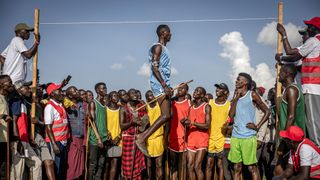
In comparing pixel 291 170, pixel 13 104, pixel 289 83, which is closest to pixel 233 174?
pixel 291 170

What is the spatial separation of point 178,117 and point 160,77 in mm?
2306

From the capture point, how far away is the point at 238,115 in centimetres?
783

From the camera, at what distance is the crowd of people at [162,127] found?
665 cm

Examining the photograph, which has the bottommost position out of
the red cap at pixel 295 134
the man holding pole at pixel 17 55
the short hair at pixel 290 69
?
the red cap at pixel 295 134

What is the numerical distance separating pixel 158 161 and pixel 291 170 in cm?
270

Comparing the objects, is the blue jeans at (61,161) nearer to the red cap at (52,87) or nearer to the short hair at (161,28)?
the red cap at (52,87)

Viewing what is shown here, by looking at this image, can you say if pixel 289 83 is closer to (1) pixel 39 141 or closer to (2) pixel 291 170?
(2) pixel 291 170

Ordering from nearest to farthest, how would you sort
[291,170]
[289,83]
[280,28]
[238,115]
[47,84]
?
[291,170]
[289,83]
[280,28]
[238,115]
[47,84]

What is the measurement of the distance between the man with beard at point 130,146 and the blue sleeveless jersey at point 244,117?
7.20 feet

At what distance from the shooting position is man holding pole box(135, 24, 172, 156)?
277 inches

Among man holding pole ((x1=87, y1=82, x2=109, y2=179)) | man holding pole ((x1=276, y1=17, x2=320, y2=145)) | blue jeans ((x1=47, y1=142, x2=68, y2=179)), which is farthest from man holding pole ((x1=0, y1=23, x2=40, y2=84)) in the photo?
man holding pole ((x1=276, y1=17, x2=320, y2=145))

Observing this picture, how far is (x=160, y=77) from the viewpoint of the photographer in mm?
7039

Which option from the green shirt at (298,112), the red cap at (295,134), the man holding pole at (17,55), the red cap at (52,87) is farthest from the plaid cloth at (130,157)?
the red cap at (295,134)

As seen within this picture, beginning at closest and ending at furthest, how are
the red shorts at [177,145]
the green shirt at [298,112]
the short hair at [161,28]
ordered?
the green shirt at [298,112], the short hair at [161,28], the red shorts at [177,145]
